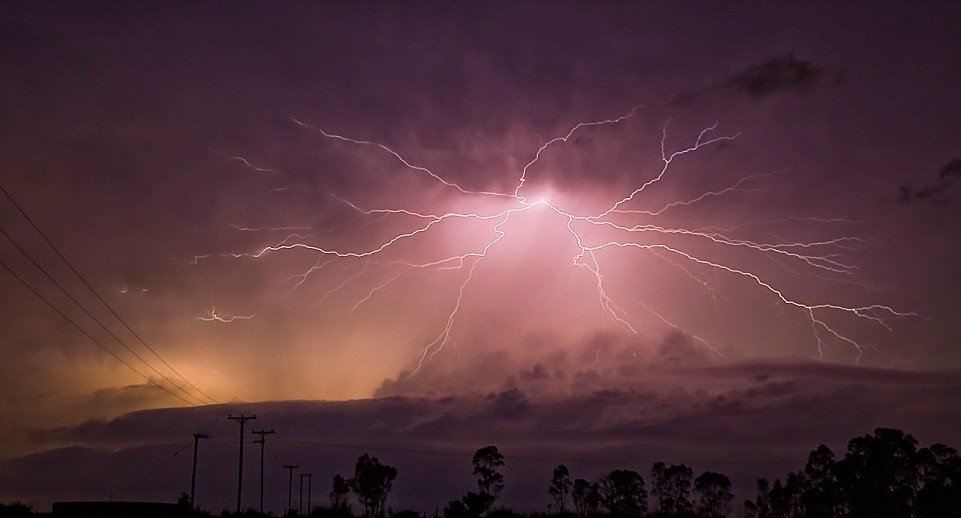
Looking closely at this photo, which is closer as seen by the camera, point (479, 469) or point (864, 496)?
point (864, 496)

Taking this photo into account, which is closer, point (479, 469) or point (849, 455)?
point (849, 455)

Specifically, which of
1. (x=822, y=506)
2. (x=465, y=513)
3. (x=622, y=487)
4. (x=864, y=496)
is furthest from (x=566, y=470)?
(x=864, y=496)

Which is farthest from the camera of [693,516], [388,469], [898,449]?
[388,469]

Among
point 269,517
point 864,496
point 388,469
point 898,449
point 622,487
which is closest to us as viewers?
point 864,496

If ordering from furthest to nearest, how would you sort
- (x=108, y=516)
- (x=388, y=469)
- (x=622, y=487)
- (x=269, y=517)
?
(x=388, y=469), (x=622, y=487), (x=269, y=517), (x=108, y=516)

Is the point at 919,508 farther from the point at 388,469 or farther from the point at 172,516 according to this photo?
the point at 388,469

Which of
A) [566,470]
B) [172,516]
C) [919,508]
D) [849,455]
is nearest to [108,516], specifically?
[172,516]

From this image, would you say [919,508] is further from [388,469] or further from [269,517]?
[388,469]

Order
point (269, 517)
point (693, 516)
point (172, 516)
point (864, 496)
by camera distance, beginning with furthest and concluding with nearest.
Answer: point (269, 517) < point (864, 496) < point (172, 516) < point (693, 516)
